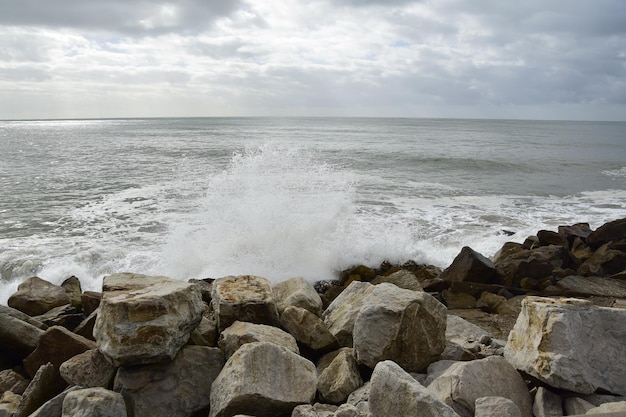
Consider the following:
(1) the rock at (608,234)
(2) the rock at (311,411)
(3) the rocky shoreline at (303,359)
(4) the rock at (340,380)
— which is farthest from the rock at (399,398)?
(1) the rock at (608,234)

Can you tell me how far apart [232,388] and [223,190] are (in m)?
11.0

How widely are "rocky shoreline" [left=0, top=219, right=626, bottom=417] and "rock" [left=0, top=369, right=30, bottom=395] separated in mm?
11

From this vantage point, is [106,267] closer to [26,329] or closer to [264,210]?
[264,210]

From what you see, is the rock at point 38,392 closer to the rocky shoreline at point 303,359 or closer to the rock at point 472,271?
the rocky shoreline at point 303,359

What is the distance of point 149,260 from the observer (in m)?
10.6

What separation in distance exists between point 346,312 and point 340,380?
4.06ft

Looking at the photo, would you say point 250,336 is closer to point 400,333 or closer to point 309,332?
point 309,332

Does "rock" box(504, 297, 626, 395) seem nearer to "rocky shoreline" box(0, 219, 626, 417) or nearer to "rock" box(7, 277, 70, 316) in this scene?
"rocky shoreline" box(0, 219, 626, 417)

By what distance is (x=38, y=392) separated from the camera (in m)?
3.95

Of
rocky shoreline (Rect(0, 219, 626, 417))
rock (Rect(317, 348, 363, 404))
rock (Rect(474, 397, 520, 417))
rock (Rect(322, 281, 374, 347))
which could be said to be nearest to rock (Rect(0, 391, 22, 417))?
rocky shoreline (Rect(0, 219, 626, 417))

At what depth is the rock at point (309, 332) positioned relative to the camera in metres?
4.55

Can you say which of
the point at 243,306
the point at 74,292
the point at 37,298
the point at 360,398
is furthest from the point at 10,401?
the point at 74,292

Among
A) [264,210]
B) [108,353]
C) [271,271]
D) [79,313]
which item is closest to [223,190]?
[264,210]

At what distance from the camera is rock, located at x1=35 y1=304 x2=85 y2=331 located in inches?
253
